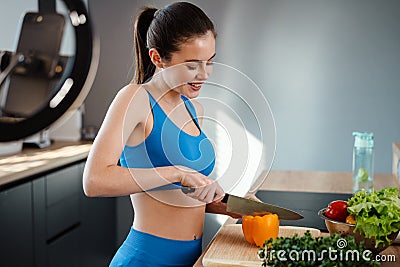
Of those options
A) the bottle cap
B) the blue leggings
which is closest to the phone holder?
the blue leggings

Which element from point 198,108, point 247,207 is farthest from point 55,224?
point 247,207

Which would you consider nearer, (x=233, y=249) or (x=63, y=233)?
(x=233, y=249)

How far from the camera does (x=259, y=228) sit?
1.40 metres

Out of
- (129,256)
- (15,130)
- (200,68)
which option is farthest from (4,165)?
(15,130)

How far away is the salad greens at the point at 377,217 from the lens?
1.25 meters

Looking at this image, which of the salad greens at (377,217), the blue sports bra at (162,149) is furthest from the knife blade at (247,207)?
the salad greens at (377,217)

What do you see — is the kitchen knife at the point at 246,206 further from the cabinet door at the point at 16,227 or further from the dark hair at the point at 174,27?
the cabinet door at the point at 16,227

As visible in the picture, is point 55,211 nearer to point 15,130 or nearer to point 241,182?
point 241,182

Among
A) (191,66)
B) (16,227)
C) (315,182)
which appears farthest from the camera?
(315,182)

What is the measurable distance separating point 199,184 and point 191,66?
27cm

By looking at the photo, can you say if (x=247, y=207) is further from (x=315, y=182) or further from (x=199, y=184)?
(x=315, y=182)

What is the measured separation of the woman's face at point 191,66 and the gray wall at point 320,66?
6.89 ft

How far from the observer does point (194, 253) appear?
5.23 feet

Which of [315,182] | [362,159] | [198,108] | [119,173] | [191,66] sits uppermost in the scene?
[191,66]
